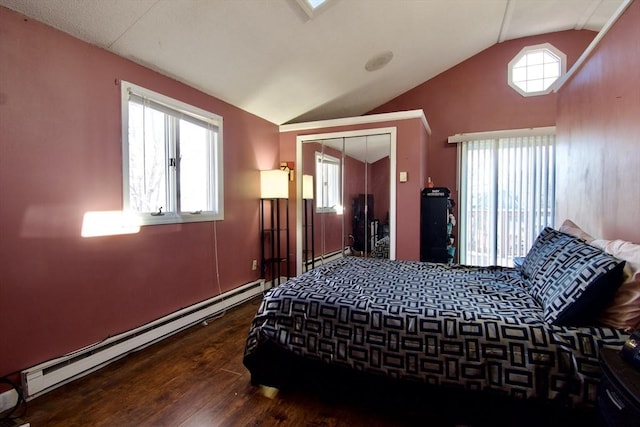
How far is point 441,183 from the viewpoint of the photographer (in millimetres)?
4793

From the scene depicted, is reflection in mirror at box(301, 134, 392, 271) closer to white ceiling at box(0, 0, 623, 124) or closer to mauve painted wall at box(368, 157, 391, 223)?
mauve painted wall at box(368, 157, 391, 223)

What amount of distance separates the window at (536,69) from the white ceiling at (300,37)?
11.1 inches

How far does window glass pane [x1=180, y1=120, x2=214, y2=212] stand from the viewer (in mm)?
2893

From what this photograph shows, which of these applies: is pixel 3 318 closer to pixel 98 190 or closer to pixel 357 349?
pixel 98 190

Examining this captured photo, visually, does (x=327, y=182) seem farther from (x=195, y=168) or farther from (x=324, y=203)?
(x=195, y=168)

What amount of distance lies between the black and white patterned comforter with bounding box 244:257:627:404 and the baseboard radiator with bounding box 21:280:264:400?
1.14 m

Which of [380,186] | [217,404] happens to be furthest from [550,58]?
[217,404]

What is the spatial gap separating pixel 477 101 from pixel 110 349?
5.43m

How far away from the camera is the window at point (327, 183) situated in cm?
426

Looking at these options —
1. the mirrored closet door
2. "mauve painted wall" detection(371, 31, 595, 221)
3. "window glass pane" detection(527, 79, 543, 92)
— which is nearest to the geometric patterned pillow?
the mirrored closet door

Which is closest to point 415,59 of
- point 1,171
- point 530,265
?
point 530,265

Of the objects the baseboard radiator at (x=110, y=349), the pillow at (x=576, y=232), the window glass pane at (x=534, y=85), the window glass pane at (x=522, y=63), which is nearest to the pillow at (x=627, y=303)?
the pillow at (x=576, y=232)

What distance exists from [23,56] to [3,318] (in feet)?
5.08

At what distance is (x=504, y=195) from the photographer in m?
4.39
